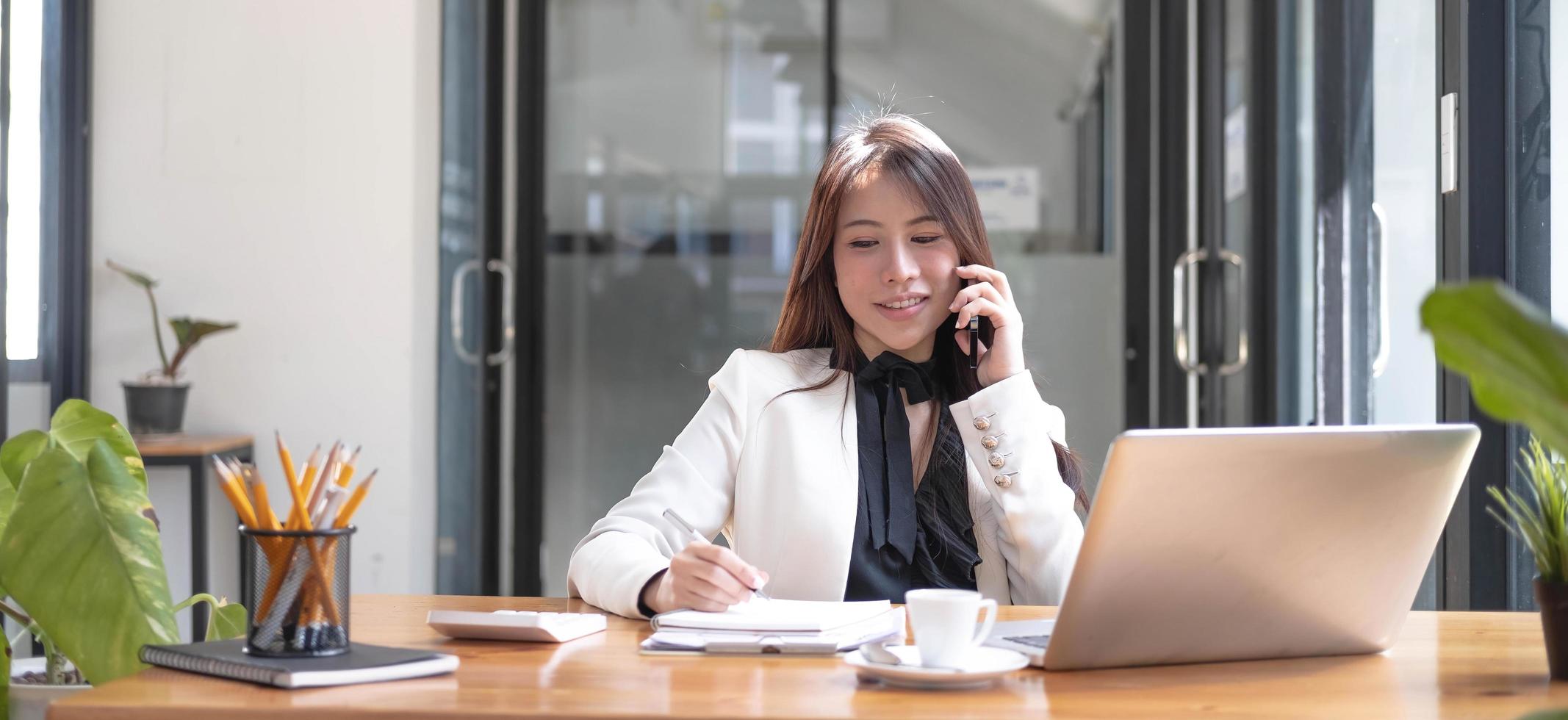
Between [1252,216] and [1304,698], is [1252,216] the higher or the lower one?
the higher one

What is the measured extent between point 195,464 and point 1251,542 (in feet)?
7.85

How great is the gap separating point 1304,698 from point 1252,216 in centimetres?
242

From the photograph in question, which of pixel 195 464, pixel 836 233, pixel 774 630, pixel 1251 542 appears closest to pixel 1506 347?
pixel 1251 542

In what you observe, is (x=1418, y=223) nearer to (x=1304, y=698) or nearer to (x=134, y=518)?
(x=1304, y=698)

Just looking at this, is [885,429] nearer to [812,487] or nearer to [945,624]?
[812,487]

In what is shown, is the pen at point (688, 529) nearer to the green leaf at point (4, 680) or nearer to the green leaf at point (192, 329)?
the green leaf at point (4, 680)

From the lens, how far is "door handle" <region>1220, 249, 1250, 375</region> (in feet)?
10.8

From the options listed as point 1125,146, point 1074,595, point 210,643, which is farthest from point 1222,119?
point 210,643

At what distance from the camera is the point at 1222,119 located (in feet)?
11.3

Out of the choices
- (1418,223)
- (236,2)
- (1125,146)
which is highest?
(236,2)

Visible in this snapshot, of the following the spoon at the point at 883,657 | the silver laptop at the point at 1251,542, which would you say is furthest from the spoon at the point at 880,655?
the silver laptop at the point at 1251,542

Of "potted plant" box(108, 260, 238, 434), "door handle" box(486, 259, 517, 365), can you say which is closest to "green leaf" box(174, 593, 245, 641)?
"potted plant" box(108, 260, 238, 434)

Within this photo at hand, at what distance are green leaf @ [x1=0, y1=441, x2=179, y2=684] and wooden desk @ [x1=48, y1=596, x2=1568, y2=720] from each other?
28 cm

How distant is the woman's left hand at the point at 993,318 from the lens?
1739mm
